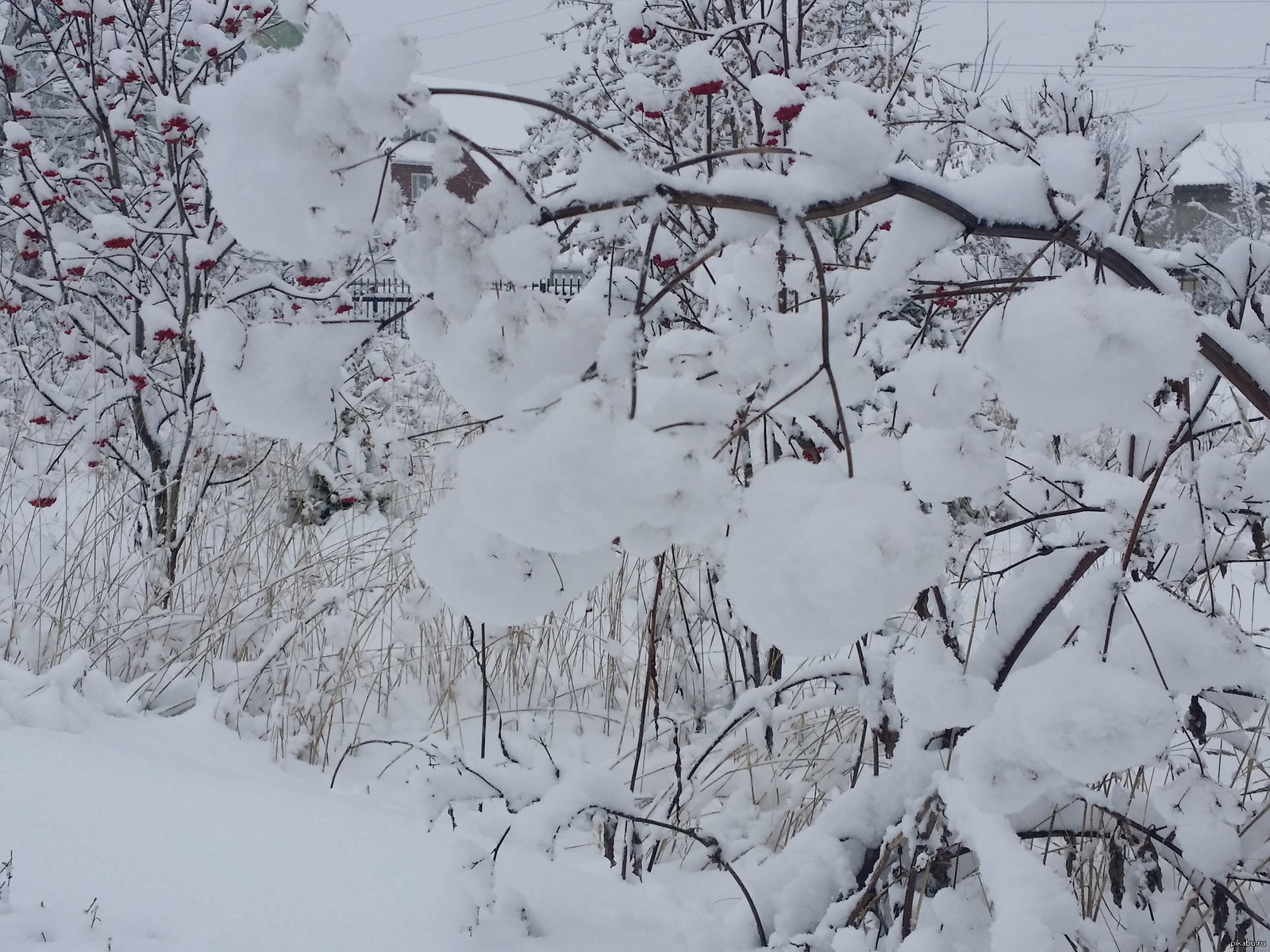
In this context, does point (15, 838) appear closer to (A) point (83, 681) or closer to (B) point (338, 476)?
(A) point (83, 681)

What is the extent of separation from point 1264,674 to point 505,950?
3.08 feet

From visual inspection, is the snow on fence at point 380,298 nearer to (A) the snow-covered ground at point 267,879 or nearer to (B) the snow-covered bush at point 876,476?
(B) the snow-covered bush at point 876,476

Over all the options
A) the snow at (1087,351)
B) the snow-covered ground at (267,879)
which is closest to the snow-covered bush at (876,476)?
the snow at (1087,351)

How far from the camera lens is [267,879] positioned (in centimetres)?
126

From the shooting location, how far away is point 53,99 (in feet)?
33.0

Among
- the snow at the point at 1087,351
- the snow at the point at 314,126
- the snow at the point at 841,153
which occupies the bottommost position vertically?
the snow at the point at 1087,351

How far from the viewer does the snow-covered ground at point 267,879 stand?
44.4 inches

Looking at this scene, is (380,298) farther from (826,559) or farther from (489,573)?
(826,559)

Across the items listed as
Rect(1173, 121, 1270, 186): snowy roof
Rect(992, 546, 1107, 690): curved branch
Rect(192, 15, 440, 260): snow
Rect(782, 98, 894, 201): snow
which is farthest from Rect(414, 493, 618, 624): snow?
Rect(1173, 121, 1270, 186): snowy roof

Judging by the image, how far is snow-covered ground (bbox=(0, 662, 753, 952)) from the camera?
113 cm

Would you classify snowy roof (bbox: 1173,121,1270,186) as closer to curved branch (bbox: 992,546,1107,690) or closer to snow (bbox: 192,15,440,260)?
curved branch (bbox: 992,546,1107,690)

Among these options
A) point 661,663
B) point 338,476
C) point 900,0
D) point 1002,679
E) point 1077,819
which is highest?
point 900,0

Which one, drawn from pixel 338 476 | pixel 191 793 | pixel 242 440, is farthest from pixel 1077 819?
pixel 242 440

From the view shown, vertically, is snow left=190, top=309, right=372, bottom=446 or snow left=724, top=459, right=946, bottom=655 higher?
snow left=190, top=309, right=372, bottom=446
